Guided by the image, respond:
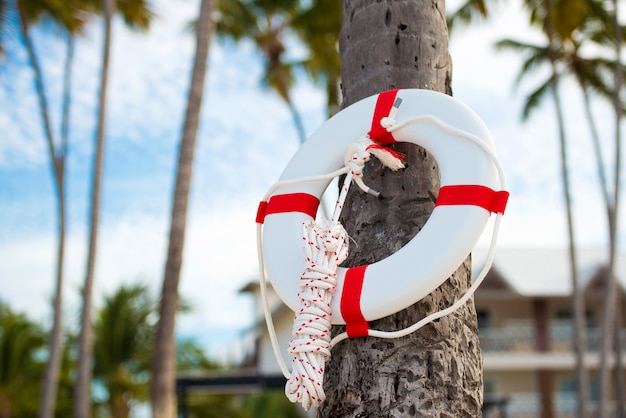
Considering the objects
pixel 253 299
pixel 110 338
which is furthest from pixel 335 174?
pixel 253 299

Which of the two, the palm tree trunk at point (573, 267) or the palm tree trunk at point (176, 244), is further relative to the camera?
the palm tree trunk at point (573, 267)

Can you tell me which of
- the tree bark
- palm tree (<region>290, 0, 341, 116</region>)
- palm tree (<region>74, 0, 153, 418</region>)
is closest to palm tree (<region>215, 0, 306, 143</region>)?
palm tree (<region>290, 0, 341, 116</region>)

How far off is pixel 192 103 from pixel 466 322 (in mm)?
6793

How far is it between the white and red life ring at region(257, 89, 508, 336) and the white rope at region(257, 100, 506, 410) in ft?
0.09

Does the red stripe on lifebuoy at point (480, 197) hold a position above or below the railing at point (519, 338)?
below

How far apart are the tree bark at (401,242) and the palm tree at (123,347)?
626 inches

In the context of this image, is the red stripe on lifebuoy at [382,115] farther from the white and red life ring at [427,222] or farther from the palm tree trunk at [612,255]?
the palm tree trunk at [612,255]

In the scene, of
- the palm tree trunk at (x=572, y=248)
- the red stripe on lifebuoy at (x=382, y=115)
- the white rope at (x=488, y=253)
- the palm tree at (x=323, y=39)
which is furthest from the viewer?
the palm tree at (x=323, y=39)

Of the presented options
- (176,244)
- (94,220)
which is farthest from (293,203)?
(94,220)

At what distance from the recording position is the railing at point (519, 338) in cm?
2131

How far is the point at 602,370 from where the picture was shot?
1588 cm

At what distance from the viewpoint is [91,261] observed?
466 inches

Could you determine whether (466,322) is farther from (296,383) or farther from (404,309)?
(296,383)

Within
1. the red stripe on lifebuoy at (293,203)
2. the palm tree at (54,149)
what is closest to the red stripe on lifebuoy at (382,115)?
the red stripe on lifebuoy at (293,203)
